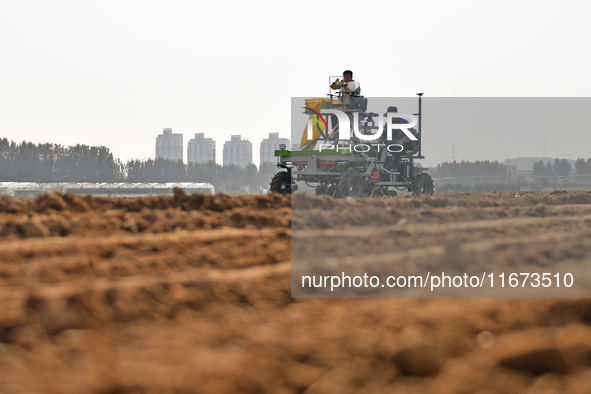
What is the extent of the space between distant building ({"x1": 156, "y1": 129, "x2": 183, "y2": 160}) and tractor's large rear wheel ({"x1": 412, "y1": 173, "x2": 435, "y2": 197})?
113 meters

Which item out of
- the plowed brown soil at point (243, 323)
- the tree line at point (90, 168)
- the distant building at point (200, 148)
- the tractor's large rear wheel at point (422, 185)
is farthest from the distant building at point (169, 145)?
the plowed brown soil at point (243, 323)

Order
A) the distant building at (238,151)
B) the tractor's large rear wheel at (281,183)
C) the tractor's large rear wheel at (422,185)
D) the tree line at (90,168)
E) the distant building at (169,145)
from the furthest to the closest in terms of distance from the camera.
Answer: the distant building at (169,145) < the distant building at (238,151) < the tree line at (90,168) < the tractor's large rear wheel at (422,185) < the tractor's large rear wheel at (281,183)

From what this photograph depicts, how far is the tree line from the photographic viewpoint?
2542 inches

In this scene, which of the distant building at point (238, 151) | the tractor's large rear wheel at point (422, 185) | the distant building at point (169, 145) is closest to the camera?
the tractor's large rear wheel at point (422, 185)

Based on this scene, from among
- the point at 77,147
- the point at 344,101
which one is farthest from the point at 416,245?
the point at 77,147

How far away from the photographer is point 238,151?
403 feet

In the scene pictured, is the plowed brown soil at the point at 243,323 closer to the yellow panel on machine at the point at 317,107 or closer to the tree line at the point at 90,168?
the yellow panel on machine at the point at 317,107

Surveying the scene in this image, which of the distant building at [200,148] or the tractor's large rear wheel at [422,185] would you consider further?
the distant building at [200,148]

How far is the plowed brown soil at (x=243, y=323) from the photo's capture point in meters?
3.09

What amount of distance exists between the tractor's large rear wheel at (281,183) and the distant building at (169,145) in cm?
11451

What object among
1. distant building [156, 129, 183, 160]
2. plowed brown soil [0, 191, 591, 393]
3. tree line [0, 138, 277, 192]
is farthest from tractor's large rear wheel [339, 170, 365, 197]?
distant building [156, 129, 183, 160]

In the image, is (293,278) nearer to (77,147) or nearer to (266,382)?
(266,382)

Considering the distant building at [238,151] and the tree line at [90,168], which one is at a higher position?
the distant building at [238,151]

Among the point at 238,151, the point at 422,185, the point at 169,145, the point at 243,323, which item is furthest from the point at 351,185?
the point at 169,145
